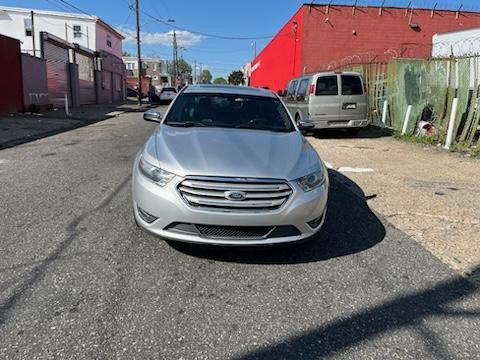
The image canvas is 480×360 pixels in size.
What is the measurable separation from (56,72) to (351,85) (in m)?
18.8

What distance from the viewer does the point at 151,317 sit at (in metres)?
2.97

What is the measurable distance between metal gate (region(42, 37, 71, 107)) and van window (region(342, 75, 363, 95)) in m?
17.0

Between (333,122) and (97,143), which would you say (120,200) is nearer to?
(97,143)

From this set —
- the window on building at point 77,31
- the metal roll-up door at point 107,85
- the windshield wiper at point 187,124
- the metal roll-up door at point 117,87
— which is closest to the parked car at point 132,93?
the window on building at point 77,31

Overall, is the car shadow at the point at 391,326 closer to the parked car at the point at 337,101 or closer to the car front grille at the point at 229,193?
the car front grille at the point at 229,193

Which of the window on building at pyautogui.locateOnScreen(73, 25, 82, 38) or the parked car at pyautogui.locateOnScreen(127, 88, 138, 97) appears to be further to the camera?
the parked car at pyautogui.locateOnScreen(127, 88, 138, 97)

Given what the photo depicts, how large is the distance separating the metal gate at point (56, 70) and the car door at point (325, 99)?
1638 cm

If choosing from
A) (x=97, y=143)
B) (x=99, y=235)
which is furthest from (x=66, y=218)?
(x=97, y=143)

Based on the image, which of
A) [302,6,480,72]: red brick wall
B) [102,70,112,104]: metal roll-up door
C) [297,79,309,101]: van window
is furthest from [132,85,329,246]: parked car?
[102,70,112,104]: metal roll-up door

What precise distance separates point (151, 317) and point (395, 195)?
4428 millimetres

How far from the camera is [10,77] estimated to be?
1814 centimetres

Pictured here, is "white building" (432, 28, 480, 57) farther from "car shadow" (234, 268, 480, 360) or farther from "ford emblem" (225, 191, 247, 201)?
"ford emblem" (225, 191, 247, 201)

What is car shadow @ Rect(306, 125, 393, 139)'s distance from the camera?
44.2ft

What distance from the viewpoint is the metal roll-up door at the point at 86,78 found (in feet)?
98.8
